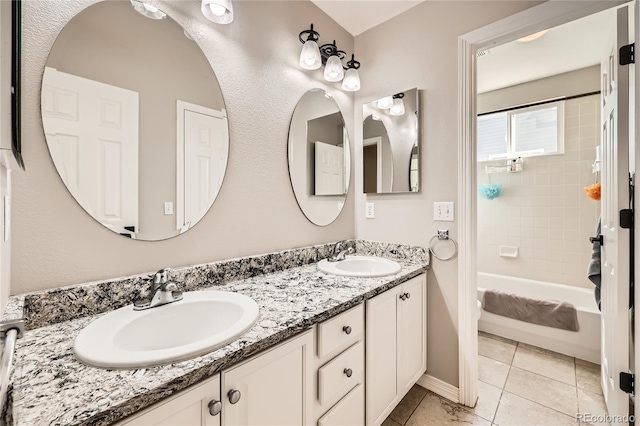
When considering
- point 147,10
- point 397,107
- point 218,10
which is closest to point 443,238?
point 397,107

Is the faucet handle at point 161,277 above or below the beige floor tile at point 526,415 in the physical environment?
above

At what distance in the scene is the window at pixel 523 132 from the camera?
113 inches

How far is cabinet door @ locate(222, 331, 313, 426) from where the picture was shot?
2.35ft

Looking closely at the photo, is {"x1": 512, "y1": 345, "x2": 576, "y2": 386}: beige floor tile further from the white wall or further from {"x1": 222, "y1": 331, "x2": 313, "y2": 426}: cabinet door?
{"x1": 222, "y1": 331, "x2": 313, "y2": 426}: cabinet door

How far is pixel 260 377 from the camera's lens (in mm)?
777

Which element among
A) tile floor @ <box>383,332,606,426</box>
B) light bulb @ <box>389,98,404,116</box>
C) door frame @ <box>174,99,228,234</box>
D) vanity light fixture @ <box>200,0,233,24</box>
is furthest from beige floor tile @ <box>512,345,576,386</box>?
vanity light fixture @ <box>200,0,233,24</box>

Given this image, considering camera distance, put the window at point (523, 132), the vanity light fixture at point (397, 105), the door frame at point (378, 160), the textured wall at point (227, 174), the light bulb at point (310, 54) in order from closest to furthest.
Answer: the textured wall at point (227, 174), the light bulb at point (310, 54), the vanity light fixture at point (397, 105), the door frame at point (378, 160), the window at point (523, 132)

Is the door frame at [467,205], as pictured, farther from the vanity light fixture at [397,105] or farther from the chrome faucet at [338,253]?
the chrome faucet at [338,253]

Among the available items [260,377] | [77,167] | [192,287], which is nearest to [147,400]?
[260,377]

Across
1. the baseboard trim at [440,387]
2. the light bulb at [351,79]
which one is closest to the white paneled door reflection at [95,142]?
the light bulb at [351,79]

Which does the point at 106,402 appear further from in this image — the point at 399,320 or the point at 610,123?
the point at 610,123

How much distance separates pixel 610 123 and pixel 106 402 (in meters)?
2.30

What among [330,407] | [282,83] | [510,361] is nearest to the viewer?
[330,407]

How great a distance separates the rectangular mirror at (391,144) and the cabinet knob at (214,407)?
5.11 ft
